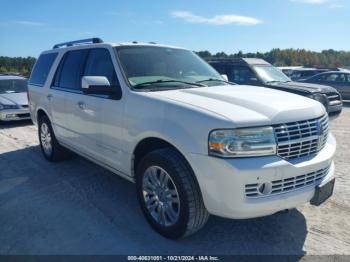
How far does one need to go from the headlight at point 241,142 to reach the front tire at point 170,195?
1.29 feet

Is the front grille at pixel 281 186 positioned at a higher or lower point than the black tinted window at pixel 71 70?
lower

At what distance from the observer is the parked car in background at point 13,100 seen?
9539 millimetres

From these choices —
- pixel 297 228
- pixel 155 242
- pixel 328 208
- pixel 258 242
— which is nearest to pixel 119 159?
pixel 155 242

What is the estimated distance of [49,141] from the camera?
586cm

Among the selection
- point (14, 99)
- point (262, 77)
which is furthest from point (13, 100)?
point (262, 77)

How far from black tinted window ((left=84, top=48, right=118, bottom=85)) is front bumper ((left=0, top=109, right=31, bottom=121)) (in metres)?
Result: 5.97

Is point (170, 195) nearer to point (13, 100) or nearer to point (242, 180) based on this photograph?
point (242, 180)

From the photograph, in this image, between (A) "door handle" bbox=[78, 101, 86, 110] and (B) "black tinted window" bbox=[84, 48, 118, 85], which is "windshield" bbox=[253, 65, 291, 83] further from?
(A) "door handle" bbox=[78, 101, 86, 110]

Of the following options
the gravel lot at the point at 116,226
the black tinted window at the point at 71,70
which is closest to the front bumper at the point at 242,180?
the gravel lot at the point at 116,226

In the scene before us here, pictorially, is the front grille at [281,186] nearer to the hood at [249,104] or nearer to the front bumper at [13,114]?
the hood at [249,104]

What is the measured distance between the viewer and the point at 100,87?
3.71 meters

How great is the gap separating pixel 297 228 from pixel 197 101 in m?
1.68

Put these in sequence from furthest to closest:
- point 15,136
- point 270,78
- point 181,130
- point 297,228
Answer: point 270,78 < point 15,136 < point 297,228 < point 181,130

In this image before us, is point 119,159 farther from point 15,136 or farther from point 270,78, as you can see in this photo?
point 270,78
